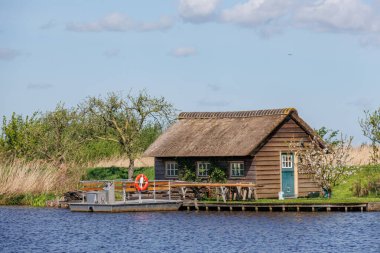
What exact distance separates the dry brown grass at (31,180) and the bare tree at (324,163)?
1473 cm

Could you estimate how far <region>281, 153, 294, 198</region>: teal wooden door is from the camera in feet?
175

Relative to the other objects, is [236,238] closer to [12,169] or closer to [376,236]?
[376,236]

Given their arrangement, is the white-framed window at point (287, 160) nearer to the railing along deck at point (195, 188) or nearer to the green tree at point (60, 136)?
the railing along deck at point (195, 188)

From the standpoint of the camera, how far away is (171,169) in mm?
56500

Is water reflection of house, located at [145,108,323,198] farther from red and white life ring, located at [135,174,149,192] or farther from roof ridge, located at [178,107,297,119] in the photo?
red and white life ring, located at [135,174,149,192]

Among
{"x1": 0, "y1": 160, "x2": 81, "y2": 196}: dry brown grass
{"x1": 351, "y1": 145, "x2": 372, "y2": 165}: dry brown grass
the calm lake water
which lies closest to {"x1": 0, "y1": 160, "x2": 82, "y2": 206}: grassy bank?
{"x1": 0, "y1": 160, "x2": 81, "y2": 196}: dry brown grass

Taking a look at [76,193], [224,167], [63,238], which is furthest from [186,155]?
[63,238]

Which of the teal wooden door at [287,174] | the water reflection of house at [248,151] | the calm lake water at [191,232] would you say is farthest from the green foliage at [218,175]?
the calm lake water at [191,232]

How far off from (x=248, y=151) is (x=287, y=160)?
11.1 ft

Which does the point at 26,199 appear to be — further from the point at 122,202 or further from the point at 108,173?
the point at 108,173

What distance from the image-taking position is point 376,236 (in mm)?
37031

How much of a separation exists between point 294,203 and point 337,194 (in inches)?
316

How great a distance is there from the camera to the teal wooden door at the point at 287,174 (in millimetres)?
53250

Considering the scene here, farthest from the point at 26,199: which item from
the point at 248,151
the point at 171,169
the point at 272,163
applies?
the point at 272,163
